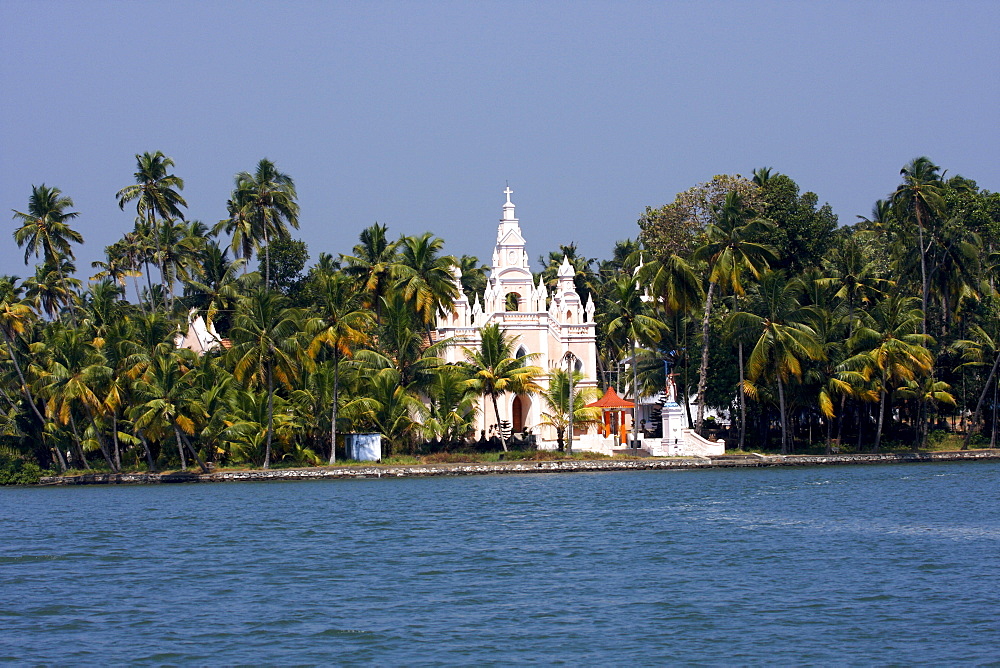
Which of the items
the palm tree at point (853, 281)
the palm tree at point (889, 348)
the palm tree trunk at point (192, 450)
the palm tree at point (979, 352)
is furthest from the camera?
the palm tree at point (853, 281)

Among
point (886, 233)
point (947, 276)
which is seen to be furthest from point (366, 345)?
point (886, 233)

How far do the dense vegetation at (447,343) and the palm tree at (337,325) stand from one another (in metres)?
0.09

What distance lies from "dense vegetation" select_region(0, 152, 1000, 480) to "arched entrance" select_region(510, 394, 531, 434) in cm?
471

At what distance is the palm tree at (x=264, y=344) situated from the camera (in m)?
45.2

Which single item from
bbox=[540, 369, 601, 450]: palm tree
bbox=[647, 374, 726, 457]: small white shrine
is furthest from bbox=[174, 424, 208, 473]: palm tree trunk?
bbox=[647, 374, 726, 457]: small white shrine

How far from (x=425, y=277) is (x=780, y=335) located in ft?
52.0

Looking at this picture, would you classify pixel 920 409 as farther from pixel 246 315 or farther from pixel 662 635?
pixel 662 635

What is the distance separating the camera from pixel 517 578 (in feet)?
73.3

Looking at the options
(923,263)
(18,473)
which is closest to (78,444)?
(18,473)

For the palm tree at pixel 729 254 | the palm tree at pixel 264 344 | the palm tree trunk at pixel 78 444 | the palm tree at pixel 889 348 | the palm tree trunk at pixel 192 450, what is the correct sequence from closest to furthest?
the palm tree at pixel 264 344
the palm tree trunk at pixel 192 450
the palm tree trunk at pixel 78 444
the palm tree at pixel 889 348
the palm tree at pixel 729 254

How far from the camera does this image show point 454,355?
5781 centimetres

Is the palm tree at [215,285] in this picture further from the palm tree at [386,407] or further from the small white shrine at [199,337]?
the palm tree at [386,407]

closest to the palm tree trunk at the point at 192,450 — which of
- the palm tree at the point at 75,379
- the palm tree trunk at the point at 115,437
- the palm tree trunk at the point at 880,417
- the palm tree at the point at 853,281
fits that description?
the palm tree trunk at the point at 115,437

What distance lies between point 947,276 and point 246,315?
32862 mm
